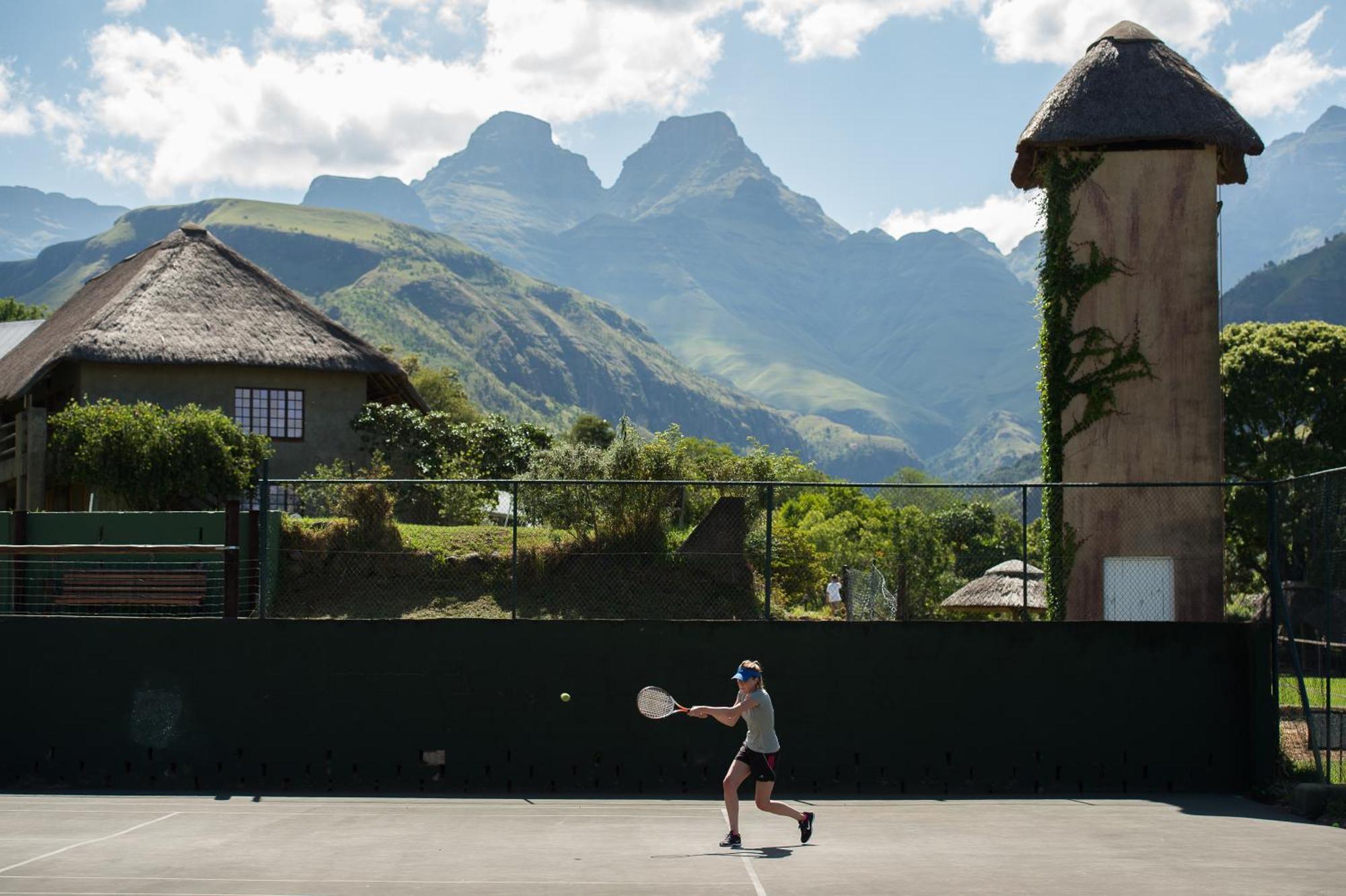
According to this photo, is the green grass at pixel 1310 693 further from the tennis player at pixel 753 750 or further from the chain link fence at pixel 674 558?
the tennis player at pixel 753 750

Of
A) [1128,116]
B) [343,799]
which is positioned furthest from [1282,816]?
[1128,116]

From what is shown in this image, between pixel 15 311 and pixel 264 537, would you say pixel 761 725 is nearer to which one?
pixel 264 537

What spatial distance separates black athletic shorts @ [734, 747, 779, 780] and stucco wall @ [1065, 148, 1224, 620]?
399 inches

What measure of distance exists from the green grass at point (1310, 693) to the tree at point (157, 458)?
62.7 feet

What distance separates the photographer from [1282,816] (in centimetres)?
1380

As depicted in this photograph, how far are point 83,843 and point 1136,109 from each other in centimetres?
1795

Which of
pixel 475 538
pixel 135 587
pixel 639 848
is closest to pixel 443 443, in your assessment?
pixel 475 538

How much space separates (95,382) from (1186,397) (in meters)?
23.6

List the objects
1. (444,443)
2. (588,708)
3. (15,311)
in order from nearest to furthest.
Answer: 1. (588,708)
2. (444,443)
3. (15,311)

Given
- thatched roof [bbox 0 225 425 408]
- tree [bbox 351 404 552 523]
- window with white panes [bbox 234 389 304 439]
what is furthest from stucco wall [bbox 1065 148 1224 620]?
window with white panes [bbox 234 389 304 439]

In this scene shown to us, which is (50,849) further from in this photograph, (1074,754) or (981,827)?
(1074,754)

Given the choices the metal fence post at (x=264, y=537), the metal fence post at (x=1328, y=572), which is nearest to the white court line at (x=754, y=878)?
the metal fence post at (x=1328, y=572)

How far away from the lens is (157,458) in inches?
1004

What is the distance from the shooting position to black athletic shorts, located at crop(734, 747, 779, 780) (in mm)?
11805
